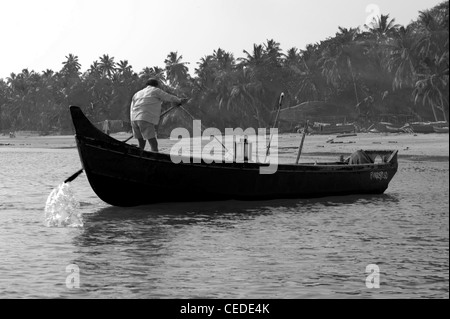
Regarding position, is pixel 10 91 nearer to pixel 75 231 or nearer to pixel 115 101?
pixel 115 101

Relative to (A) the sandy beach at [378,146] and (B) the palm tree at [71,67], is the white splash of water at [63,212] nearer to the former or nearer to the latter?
(A) the sandy beach at [378,146]

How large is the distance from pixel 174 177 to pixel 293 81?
59.8 m

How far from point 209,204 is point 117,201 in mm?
2153

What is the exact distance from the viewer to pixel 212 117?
249 ft

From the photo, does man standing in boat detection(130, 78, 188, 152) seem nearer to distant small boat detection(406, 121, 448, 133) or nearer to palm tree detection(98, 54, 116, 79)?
distant small boat detection(406, 121, 448, 133)

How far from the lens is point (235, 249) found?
11039 mm

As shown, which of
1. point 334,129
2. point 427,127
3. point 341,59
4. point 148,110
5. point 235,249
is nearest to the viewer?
point 235,249

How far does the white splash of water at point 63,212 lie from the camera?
14.4 metres

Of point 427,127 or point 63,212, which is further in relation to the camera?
point 427,127

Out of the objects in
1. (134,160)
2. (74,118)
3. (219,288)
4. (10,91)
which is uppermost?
(10,91)

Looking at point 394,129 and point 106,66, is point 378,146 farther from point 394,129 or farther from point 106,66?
point 106,66

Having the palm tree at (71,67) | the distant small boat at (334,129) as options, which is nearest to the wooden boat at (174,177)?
the distant small boat at (334,129)

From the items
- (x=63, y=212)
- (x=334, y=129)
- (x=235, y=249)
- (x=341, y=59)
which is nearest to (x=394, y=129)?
(x=334, y=129)

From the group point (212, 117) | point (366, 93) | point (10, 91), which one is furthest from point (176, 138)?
point (10, 91)
